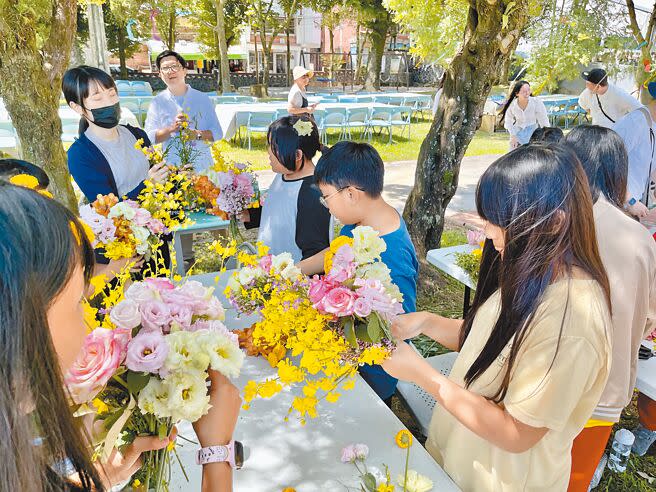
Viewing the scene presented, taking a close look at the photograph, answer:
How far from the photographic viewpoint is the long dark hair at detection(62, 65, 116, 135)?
2.79 metres

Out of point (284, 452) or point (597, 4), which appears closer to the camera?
point (284, 452)

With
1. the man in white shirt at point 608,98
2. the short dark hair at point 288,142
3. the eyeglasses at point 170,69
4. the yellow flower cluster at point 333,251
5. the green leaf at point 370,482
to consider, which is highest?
the eyeglasses at point 170,69

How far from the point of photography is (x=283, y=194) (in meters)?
2.60

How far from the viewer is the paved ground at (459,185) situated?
690cm

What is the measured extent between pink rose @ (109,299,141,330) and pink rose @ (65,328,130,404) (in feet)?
0.10

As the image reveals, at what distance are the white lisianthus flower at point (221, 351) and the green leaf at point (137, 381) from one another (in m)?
0.14

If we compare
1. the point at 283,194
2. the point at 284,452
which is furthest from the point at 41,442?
the point at 283,194

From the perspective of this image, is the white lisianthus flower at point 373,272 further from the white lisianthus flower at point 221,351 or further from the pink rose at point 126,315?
the pink rose at point 126,315

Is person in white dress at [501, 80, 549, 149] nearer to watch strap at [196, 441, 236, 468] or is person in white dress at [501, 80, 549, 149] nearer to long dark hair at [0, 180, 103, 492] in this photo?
watch strap at [196, 441, 236, 468]

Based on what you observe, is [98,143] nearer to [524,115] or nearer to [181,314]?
[181,314]

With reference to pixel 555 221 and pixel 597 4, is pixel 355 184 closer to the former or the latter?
pixel 555 221

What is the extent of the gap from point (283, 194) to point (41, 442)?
1984 mm

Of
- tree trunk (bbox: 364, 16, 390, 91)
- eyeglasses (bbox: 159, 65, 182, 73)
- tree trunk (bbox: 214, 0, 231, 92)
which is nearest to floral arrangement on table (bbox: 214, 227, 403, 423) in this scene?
eyeglasses (bbox: 159, 65, 182, 73)

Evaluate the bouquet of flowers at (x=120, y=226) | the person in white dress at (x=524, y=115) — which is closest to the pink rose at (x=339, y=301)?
the bouquet of flowers at (x=120, y=226)
